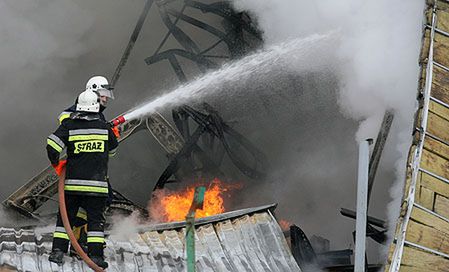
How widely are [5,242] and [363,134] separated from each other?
16.7 feet

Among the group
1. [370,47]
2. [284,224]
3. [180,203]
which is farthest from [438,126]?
[180,203]

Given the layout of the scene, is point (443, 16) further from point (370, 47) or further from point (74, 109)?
point (74, 109)

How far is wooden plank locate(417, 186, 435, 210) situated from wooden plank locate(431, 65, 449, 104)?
0.94 m

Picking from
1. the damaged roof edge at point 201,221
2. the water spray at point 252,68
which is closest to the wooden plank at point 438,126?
the damaged roof edge at point 201,221

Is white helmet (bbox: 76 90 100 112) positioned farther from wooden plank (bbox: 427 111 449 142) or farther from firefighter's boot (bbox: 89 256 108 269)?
wooden plank (bbox: 427 111 449 142)

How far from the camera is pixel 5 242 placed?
567 centimetres

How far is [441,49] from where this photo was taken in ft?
20.3

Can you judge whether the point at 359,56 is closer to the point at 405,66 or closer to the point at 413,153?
the point at 405,66

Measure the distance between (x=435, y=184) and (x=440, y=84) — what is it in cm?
101

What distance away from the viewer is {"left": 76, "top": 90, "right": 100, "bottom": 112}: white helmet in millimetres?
5859

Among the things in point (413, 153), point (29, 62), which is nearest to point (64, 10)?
point (29, 62)

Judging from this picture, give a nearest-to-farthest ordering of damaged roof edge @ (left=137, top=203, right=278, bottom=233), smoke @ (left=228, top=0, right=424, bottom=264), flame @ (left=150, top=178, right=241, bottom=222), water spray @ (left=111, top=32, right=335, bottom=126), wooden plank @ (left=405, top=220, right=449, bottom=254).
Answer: wooden plank @ (left=405, top=220, right=449, bottom=254) < damaged roof edge @ (left=137, top=203, right=278, bottom=233) < smoke @ (left=228, top=0, right=424, bottom=264) < water spray @ (left=111, top=32, right=335, bottom=126) < flame @ (left=150, top=178, right=241, bottom=222)

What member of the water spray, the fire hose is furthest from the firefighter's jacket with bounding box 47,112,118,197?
the water spray

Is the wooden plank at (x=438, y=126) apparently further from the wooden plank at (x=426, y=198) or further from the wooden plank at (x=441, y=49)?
the wooden plank at (x=441, y=49)
